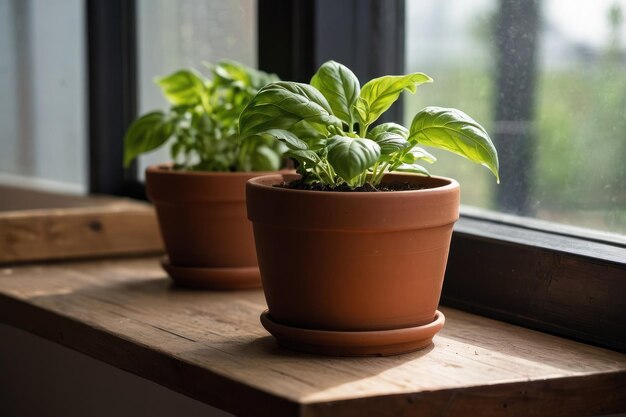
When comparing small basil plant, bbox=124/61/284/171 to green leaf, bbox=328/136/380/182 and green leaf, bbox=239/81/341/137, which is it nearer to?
green leaf, bbox=239/81/341/137

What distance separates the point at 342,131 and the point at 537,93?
378mm

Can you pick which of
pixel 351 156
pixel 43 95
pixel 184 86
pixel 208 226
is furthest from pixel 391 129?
pixel 43 95

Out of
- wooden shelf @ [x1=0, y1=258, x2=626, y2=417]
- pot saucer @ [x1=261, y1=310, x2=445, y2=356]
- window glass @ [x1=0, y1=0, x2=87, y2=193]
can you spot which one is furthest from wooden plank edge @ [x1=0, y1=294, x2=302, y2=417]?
window glass @ [x1=0, y1=0, x2=87, y2=193]

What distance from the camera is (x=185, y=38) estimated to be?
214 centimetres

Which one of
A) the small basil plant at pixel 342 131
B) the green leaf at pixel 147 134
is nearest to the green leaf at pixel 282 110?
the small basil plant at pixel 342 131

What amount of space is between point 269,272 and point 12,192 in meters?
1.67

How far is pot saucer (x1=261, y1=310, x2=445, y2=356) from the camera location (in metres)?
1.11

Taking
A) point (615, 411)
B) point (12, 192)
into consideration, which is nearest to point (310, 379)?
point (615, 411)

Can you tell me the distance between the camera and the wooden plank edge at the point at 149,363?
994mm

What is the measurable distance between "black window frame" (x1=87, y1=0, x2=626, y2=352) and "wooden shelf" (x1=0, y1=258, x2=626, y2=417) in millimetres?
34

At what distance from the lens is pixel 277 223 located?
3.65 feet

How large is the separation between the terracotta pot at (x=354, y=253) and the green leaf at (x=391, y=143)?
0.06 m

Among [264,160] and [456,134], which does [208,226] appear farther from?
[456,134]

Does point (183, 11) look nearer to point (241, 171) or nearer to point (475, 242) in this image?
point (241, 171)
